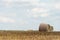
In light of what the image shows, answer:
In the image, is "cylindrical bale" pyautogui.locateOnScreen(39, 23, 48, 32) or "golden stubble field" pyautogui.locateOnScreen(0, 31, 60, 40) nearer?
"golden stubble field" pyautogui.locateOnScreen(0, 31, 60, 40)

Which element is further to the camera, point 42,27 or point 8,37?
point 42,27

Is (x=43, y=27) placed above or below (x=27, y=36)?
above

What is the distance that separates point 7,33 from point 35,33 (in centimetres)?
321

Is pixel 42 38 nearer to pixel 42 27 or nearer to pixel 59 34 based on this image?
pixel 59 34

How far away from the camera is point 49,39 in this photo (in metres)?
21.9

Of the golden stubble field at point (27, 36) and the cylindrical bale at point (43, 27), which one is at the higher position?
the cylindrical bale at point (43, 27)

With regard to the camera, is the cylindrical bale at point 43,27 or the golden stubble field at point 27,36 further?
the cylindrical bale at point 43,27

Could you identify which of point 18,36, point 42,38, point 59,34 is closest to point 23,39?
point 18,36

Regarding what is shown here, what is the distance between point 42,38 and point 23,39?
7.00 ft

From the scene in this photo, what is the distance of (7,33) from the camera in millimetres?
21922

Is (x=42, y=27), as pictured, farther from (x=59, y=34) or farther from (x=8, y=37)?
(x=8, y=37)

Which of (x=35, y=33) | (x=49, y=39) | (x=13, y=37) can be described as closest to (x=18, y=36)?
(x=13, y=37)

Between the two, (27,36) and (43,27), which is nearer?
(27,36)

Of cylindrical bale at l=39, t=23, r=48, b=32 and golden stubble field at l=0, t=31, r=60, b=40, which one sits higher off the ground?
cylindrical bale at l=39, t=23, r=48, b=32
